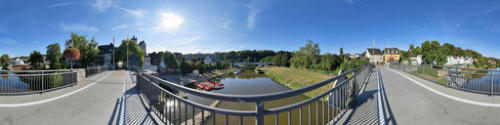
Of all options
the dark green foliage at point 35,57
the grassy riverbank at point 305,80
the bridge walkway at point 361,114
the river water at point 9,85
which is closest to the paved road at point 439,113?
the bridge walkway at point 361,114

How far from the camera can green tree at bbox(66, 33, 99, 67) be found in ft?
89.2

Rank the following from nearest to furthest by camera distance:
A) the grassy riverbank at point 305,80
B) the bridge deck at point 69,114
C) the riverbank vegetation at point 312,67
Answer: the bridge deck at point 69,114
the grassy riverbank at point 305,80
the riverbank vegetation at point 312,67

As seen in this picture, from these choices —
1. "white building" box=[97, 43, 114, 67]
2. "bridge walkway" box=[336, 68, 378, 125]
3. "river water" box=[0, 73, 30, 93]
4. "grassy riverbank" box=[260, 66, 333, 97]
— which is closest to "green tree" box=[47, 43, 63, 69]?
"white building" box=[97, 43, 114, 67]

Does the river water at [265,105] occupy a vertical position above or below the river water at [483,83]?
below

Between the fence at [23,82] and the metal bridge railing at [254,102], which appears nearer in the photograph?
the metal bridge railing at [254,102]

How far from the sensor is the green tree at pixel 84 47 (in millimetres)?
27183

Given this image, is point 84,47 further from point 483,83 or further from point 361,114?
point 483,83

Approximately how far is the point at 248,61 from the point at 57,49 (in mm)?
85456

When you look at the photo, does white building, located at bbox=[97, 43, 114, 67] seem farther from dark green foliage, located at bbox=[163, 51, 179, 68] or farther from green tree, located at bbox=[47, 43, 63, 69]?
dark green foliage, located at bbox=[163, 51, 179, 68]

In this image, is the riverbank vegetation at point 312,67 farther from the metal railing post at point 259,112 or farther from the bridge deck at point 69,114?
the metal railing post at point 259,112

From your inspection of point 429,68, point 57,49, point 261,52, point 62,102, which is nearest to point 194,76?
point 57,49

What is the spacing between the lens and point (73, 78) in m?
6.94

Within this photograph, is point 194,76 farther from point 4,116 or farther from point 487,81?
point 487,81

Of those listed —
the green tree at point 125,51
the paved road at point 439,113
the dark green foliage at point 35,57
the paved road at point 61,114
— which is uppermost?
the green tree at point 125,51
